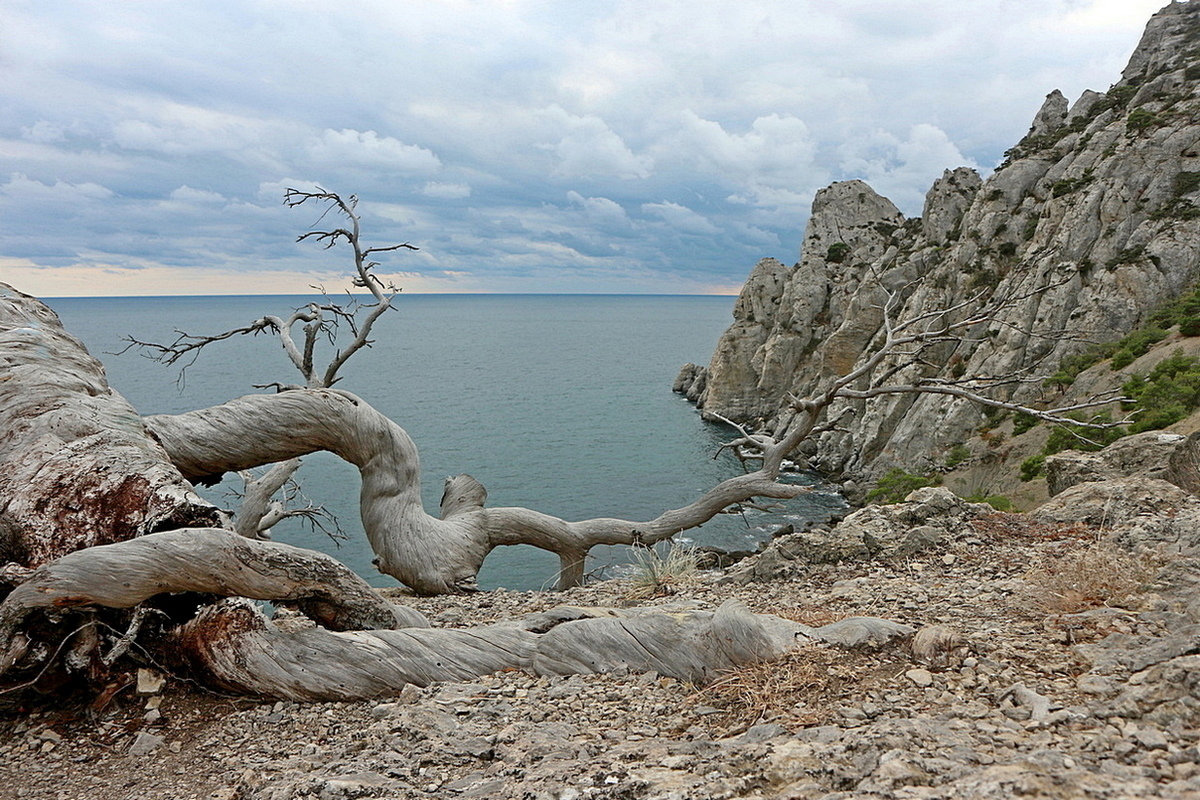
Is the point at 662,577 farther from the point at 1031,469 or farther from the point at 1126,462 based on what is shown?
the point at 1031,469

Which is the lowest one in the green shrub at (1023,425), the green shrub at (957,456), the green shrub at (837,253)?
the green shrub at (957,456)

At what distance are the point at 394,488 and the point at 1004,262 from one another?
158 feet

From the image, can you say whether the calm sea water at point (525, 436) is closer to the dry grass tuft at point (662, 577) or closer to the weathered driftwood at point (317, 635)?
the dry grass tuft at point (662, 577)

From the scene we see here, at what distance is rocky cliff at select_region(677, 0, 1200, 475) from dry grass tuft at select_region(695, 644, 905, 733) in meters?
21.3

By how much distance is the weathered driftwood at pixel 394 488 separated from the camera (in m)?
10.0

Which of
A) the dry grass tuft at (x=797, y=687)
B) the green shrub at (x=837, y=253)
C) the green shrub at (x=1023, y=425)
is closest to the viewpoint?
the dry grass tuft at (x=797, y=687)

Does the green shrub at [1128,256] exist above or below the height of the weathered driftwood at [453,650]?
above

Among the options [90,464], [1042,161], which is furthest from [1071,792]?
[1042,161]

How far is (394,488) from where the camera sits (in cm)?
1152

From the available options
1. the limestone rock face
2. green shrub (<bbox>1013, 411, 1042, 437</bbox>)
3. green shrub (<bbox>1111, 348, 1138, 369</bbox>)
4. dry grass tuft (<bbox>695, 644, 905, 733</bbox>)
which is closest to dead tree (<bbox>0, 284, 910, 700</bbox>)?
dry grass tuft (<bbox>695, 644, 905, 733</bbox>)

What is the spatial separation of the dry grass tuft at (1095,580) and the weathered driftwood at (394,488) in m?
6.48

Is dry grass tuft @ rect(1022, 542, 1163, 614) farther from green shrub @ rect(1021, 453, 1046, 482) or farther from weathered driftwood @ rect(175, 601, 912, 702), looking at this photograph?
green shrub @ rect(1021, 453, 1046, 482)

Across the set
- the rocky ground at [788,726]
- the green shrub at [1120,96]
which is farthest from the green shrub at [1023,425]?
the rocky ground at [788,726]

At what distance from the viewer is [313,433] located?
1057 centimetres
